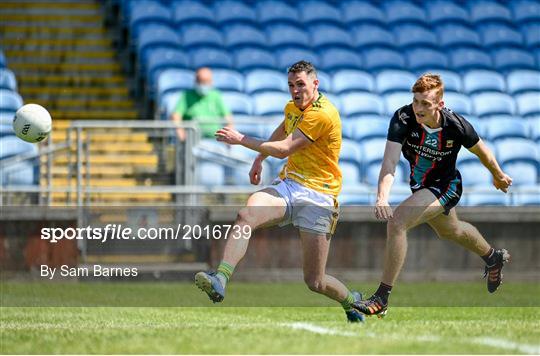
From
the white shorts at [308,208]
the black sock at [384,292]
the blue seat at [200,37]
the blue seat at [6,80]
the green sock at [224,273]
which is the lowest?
the black sock at [384,292]

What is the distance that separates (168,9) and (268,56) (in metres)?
2.05

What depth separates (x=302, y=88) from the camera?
8875 mm

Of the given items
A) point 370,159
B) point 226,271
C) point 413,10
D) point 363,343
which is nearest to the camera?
point 363,343

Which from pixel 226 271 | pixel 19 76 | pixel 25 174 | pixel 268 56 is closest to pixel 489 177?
pixel 268 56

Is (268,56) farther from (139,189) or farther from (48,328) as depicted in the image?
(48,328)

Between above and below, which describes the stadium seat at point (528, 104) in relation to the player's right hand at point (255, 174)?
above

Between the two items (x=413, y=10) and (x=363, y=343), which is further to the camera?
(x=413, y=10)

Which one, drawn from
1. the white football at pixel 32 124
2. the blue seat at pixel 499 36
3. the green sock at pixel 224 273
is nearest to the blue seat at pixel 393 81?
the blue seat at pixel 499 36

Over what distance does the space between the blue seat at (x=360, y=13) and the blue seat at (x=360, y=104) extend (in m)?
2.65

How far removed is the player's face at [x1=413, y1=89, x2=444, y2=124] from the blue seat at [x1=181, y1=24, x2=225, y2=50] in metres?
10.5

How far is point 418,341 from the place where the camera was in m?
7.32

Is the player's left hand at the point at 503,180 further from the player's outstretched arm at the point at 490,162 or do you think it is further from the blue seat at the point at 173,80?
the blue seat at the point at 173,80

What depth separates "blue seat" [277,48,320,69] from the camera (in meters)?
19.0

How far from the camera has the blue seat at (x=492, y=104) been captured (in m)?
18.8
